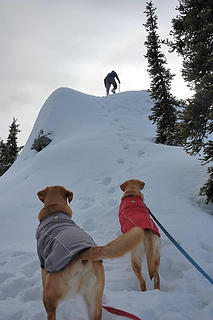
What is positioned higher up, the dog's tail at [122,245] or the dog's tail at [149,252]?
the dog's tail at [122,245]

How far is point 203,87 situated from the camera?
555cm

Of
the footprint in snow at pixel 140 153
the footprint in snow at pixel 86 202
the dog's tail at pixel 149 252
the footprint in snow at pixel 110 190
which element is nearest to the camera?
the dog's tail at pixel 149 252

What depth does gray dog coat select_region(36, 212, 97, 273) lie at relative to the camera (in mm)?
2105

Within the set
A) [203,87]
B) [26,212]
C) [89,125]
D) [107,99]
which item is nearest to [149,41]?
[89,125]

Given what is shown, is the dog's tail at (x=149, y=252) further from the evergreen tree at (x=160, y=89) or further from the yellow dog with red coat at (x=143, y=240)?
the evergreen tree at (x=160, y=89)

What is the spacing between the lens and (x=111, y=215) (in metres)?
5.63

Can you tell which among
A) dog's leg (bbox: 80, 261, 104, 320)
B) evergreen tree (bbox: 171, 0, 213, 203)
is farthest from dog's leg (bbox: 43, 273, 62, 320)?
evergreen tree (bbox: 171, 0, 213, 203)

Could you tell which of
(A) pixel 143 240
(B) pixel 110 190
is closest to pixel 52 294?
(A) pixel 143 240

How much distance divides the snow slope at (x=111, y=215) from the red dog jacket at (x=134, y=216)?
2.94 feet

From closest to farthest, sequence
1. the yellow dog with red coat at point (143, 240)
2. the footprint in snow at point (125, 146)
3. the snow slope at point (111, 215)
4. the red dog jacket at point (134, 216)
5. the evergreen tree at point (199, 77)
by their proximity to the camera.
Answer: the snow slope at point (111, 215) < the yellow dog with red coat at point (143, 240) < the red dog jacket at point (134, 216) < the evergreen tree at point (199, 77) < the footprint in snow at point (125, 146)

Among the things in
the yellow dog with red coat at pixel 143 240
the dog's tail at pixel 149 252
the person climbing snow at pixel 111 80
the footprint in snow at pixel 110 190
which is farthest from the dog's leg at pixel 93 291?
the person climbing snow at pixel 111 80

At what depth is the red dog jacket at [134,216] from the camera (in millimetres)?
3271

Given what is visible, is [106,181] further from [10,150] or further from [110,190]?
[10,150]

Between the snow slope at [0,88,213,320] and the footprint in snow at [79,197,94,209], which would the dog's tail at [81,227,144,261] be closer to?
the snow slope at [0,88,213,320]
